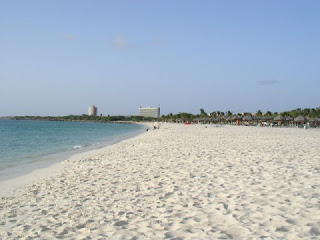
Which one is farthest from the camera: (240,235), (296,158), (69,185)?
(296,158)

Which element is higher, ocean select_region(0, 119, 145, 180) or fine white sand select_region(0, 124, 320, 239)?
fine white sand select_region(0, 124, 320, 239)

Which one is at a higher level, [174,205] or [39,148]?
[174,205]

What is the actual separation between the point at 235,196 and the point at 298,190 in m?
1.16

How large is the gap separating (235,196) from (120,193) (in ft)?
6.98

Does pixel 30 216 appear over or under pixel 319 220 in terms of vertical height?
under

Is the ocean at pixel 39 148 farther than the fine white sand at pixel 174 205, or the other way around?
the ocean at pixel 39 148

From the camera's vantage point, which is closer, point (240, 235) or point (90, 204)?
point (240, 235)

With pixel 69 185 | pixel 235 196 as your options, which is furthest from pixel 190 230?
pixel 69 185

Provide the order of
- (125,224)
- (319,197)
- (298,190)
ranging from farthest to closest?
(298,190), (319,197), (125,224)

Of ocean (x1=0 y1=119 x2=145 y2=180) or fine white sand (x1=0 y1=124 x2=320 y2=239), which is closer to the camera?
fine white sand (x1=0 y1=124 x2=320 y2=239)

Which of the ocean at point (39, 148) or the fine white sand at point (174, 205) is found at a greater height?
the fine white sand at point (174, 205)

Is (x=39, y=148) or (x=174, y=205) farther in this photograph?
(x=39, y=148)

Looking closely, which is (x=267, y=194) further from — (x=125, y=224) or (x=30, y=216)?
(x=30, y=216)

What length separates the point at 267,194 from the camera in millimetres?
5102
